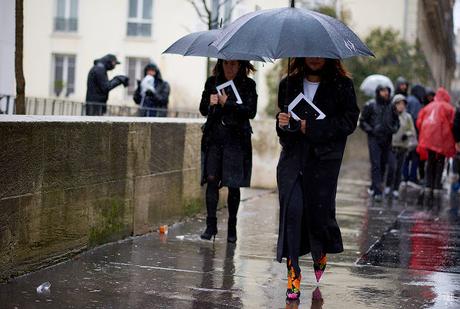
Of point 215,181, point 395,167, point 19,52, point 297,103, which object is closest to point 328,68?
point 297,103

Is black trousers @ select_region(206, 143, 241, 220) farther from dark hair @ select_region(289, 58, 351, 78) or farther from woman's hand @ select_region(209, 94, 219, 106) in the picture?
dark hair @ select_region(289, 58, 351, 78)

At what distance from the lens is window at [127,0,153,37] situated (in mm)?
38250

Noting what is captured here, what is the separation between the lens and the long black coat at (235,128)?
8938 millimetres

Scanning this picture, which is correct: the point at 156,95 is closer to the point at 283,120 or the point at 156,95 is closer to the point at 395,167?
the point at 395,167

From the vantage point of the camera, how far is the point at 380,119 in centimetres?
1492

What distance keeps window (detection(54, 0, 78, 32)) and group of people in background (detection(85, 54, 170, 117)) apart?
72.6ft

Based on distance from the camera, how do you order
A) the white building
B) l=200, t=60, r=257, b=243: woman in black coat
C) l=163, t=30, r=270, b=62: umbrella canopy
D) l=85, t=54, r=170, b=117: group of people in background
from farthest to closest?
the white building, l=85, t=54, r=170, b=117: group of people in background, l=200, t=60, r=257, b=243: woman in black coat, l=163, t=30, r=270, b=62: umbrella canopy

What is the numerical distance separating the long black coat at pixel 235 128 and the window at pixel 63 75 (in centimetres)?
3002

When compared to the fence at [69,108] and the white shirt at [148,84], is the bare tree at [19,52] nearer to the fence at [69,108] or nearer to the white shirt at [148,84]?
the fence at [69,108]

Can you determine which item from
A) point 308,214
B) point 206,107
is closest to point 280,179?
point 308,214

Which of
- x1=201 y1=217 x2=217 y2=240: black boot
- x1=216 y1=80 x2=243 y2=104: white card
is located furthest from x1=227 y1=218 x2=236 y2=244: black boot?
x1=216 y1=80 x2=243 y2=104: white card

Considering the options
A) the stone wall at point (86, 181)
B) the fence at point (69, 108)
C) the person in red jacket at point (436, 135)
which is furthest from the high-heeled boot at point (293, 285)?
the person in red jacket at point (436, 135)

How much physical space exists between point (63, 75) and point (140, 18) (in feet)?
11.9

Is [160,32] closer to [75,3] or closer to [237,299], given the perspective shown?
[75,3]
